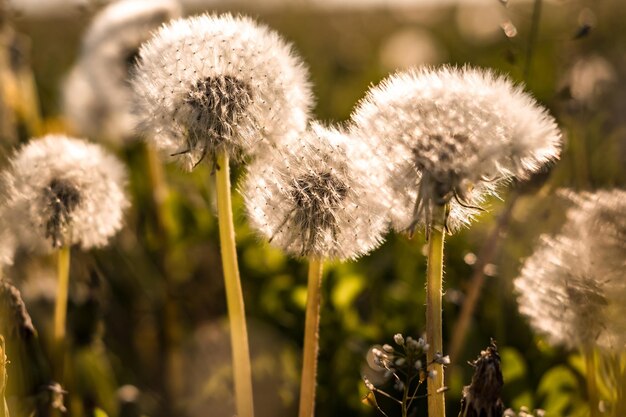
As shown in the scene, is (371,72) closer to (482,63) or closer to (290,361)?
(482,63)

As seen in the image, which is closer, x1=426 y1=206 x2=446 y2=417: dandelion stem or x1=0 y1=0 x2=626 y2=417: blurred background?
x1=426 y1=206 x2=446 y2=417: dandelion stem

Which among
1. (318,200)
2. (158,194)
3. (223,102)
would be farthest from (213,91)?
(158,194)

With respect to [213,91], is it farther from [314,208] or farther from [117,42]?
[117,42]

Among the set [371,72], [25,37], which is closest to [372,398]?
[25,37]

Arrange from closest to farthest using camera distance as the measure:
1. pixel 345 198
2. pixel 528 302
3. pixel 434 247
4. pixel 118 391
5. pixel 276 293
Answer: pixel 434 247 → pixel 345 198 → pixel 528 302 → pixel 118 391 → pixel 276 293

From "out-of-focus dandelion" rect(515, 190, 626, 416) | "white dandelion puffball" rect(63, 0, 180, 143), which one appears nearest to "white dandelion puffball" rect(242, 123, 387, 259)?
"out-of-focus dandelion" rect(515, 190, 626, 416)

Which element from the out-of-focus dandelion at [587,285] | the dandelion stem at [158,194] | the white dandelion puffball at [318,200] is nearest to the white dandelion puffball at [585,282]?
the out-of-focus dandelion at [587,285]

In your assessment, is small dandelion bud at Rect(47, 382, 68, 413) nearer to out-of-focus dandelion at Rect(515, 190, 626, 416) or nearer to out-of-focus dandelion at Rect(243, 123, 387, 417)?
out-of-focus dandelion at Rect(243, 123, 387, 417)
